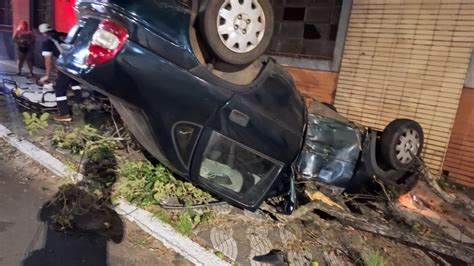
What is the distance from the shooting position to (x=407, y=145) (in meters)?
3.81

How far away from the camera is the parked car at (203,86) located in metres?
2.57

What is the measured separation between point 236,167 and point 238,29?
1208 millimetres

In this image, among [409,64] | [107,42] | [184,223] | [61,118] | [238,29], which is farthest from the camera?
[61,118]

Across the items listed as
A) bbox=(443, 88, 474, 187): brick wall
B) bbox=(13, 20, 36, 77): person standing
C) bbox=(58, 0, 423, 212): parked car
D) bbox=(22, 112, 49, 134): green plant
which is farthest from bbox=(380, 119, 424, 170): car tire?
bbox=(13, 20, 36, 77): person standing

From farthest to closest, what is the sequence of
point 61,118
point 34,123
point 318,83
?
point 318,83, point 61,118, point 34,123

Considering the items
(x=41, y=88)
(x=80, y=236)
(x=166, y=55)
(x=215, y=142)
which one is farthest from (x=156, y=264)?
(x=41, y=88)

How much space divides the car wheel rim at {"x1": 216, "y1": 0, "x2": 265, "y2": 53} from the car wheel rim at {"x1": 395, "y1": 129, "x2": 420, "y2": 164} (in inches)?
80.8

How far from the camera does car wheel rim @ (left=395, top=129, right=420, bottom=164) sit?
3.74 metres

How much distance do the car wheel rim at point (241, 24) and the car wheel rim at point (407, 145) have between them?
205 centimetres

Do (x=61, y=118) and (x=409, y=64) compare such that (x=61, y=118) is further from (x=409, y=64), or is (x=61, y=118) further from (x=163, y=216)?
(x=409, y=64)

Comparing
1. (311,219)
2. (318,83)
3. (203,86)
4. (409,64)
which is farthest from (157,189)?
(409,64)

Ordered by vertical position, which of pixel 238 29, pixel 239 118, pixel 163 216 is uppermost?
pixel 238 29

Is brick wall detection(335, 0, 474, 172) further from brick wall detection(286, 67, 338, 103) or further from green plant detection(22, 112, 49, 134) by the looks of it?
green plant detection(22, 112, 49, 134)

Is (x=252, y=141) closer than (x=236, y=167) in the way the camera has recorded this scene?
Yes
